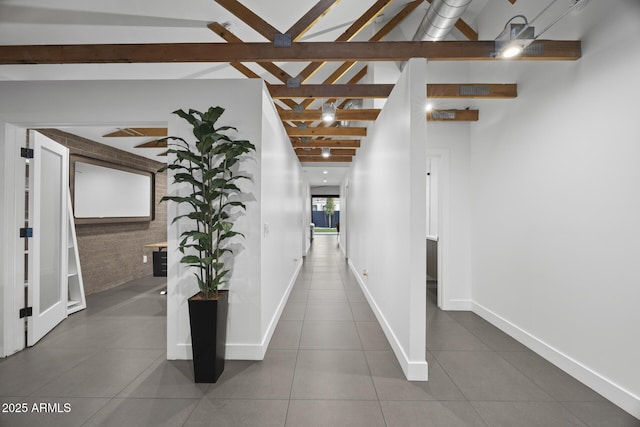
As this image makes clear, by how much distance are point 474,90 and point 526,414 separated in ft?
9.79

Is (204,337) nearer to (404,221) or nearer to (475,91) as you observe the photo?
(404,221)

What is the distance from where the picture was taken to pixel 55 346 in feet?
9.34

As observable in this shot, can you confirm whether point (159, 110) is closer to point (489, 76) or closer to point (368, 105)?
point (368, 105)

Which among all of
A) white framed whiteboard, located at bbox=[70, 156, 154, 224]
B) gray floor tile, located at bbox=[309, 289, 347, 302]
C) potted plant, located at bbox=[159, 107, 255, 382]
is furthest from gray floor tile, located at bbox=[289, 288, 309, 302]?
white framed whiteboard, located at bbox=[70, 156, 154, 224]

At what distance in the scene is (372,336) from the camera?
10.2ft

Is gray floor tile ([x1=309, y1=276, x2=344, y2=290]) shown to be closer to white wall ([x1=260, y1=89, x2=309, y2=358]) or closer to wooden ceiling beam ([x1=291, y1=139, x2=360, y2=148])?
white wall ([x1=260, y1=89, x2=309, y2=358])

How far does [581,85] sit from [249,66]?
381 cm

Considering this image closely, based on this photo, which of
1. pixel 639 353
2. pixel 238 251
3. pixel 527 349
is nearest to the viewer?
pixel 639 353

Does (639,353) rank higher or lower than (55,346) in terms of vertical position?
higher

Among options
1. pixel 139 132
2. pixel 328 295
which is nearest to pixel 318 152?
pixel 328 295

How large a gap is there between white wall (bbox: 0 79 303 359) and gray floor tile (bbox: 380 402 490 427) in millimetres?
1276

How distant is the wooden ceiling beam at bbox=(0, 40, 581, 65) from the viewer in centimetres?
236

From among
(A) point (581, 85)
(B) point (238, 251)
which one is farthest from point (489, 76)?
(B) point (238, 251)

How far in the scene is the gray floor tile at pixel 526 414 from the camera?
1.81m
